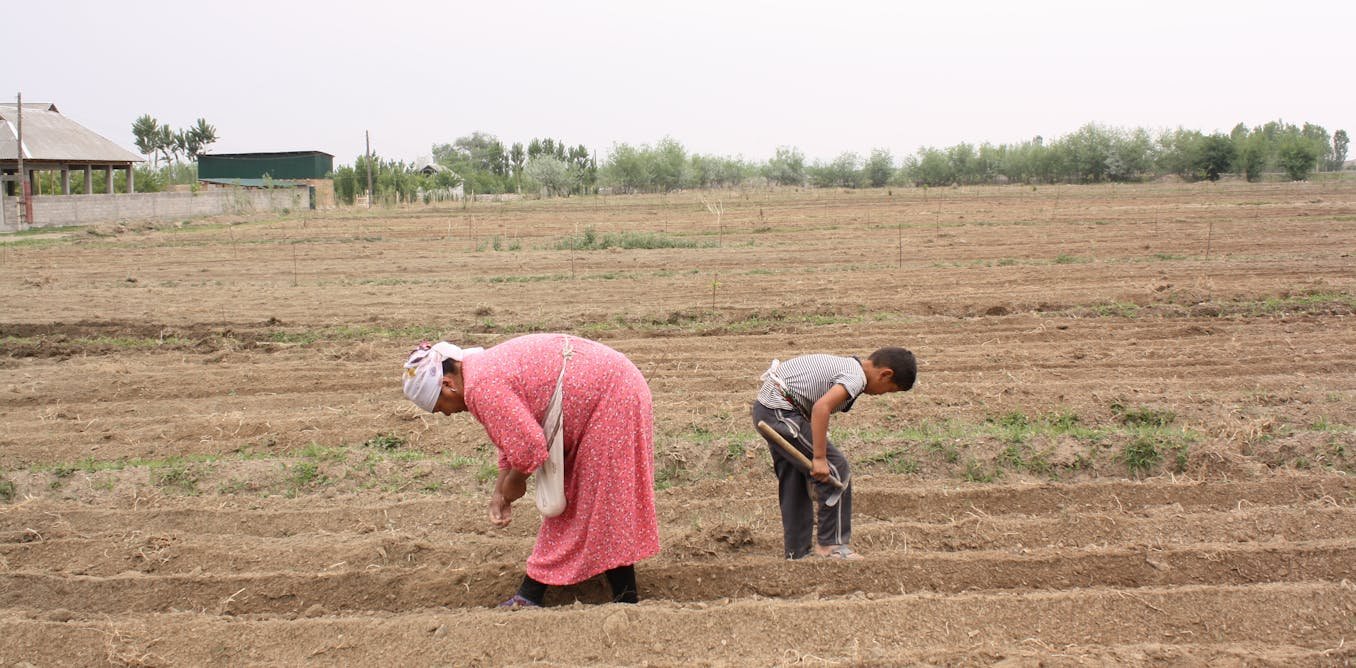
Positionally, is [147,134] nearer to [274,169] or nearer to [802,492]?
[274,169]

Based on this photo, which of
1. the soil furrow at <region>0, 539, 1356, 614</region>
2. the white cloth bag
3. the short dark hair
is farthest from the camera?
the soil furrow at <region>0, 539, 1356, 614</region>

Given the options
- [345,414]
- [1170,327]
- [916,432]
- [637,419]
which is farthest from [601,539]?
[1170,327]

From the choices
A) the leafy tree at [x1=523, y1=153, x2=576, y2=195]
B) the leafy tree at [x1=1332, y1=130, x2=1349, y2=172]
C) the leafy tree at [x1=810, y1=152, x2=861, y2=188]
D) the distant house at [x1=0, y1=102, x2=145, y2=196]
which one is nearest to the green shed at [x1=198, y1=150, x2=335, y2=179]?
the leafy tree at [x1=523, y1=153, x2=576, y2=195]

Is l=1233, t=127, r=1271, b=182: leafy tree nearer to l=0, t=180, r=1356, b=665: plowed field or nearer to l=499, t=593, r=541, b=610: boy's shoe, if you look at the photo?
l=0, t=180, r=1356, b=665: plowed field

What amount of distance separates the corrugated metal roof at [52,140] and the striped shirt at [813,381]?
35336mm

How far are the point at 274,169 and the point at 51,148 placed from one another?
21.0 m

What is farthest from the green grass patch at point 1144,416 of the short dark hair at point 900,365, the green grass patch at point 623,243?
the green grass patch at point 623,243

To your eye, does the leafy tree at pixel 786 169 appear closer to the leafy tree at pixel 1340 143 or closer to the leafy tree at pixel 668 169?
the leafy tree at pixel 668 169

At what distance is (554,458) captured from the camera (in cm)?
351

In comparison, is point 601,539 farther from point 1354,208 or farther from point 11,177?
point 11,177

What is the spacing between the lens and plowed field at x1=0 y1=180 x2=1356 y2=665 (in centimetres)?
357

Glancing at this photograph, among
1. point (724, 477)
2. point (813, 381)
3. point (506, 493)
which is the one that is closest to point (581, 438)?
point (506, 493)

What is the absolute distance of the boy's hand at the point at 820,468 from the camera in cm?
407

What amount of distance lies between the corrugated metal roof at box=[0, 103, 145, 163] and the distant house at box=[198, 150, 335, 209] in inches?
577
